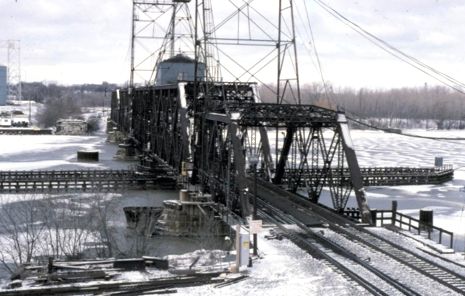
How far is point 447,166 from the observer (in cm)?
7231

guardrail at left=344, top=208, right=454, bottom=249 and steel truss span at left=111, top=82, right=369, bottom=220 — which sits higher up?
steel truss span at left=111, top=82, right=369, bottom=220

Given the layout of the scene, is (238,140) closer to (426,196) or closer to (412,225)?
(412,225)

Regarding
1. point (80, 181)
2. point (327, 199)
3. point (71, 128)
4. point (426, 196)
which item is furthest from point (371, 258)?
point (71, 128)

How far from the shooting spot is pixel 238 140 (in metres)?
27.2

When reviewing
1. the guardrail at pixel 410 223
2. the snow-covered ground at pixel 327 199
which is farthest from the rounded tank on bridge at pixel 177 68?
the guardrail at pixel 410 223

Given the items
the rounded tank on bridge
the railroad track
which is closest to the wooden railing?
the railroad track

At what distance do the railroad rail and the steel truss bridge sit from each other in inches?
80.2

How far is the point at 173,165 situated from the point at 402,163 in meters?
41.3

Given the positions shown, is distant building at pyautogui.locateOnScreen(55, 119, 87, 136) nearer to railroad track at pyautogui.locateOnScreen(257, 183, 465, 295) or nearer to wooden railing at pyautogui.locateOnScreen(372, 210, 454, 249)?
wooden railing at pyautogui.locateOnScreen(372, 210, 454, 249)

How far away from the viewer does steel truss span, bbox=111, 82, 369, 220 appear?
91.5 feet

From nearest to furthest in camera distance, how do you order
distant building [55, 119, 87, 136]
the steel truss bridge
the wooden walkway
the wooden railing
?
the wooden railing < the steel truss bridge < the wooden walkway < distant building [55, 119, 87, 136]

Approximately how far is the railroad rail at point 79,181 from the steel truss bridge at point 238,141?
2036 millimetres

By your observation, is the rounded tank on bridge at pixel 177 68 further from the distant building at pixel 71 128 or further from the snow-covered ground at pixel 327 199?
the distant building at pixel 71 128

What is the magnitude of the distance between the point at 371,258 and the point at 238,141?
29.9ft
